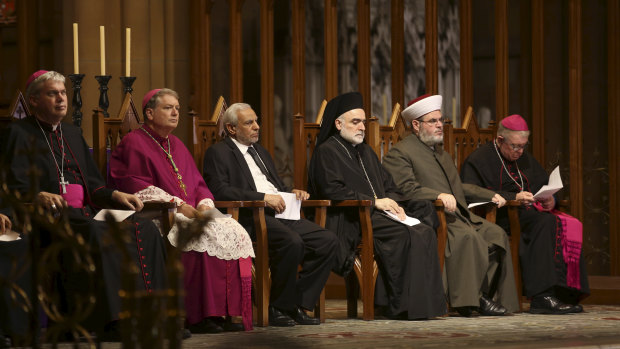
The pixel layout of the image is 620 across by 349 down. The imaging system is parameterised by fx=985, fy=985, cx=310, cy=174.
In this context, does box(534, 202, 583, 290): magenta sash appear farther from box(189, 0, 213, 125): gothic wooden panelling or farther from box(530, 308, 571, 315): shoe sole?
box(189, 0, 213, 125): gothic wooden panelling

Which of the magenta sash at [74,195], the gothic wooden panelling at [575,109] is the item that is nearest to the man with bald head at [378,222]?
the magenta sash at [74,195]

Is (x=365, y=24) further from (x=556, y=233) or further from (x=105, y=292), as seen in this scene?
(x=105, y=292)

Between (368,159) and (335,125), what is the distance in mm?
301

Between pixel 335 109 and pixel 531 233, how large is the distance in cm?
153

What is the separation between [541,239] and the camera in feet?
20.9

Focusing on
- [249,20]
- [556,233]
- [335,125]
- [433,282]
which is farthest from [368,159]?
[249,20]

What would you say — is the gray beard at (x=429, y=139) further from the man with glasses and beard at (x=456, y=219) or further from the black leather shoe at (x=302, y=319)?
the black leather shoe at (x=302, y=319)

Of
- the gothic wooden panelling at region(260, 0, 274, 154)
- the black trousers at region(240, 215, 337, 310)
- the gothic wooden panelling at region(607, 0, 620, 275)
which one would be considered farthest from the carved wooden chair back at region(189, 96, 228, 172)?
the gothic wooden panelling at region(607, 0, 620, 275)

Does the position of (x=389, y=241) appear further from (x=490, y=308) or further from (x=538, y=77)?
(x=538, y=77)

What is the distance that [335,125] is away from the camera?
246 inches

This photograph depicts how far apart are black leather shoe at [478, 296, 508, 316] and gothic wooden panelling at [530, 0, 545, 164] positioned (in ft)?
6.94

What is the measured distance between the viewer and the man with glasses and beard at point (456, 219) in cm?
604

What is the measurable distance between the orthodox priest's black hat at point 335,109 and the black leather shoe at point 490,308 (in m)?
1.42

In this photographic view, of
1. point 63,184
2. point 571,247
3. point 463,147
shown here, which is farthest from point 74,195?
point 571,247
